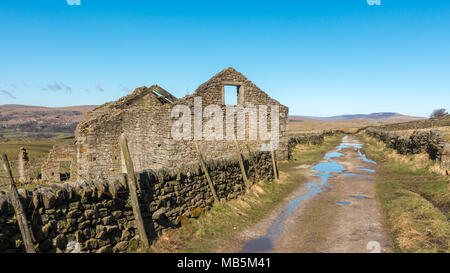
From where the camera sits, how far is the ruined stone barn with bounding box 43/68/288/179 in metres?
14.4

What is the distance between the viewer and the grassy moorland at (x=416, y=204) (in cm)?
623

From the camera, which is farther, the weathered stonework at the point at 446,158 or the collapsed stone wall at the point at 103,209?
the weathered stonework at the point at 446,158

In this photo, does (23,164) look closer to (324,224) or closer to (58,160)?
(58,160)

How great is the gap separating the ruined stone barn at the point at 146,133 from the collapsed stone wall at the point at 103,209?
19.6 feet

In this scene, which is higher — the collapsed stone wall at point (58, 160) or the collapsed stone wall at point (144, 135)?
the collapsed stone wall at point (144, 135)

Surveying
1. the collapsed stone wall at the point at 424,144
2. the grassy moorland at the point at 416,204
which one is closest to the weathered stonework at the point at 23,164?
the grassy moorland at the point at 416,204

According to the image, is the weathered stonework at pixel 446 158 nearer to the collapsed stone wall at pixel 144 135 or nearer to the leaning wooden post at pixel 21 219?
the collapsed stone wall at pixel 144 135

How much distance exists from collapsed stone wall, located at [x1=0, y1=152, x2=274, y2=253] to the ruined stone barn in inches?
235

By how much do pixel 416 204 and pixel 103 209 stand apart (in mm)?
9685

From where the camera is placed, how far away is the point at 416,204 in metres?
8.67

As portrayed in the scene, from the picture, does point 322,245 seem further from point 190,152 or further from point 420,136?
point 420,136

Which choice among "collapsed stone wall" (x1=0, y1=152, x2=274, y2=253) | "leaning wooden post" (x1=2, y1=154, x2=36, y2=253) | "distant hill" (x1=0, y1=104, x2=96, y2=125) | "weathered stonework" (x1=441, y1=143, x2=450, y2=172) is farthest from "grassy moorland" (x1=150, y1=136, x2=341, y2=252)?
"distant hill" (x1=0, y1=104, x2=96, y2=125)

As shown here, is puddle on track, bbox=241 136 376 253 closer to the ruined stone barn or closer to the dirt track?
the dirt track
